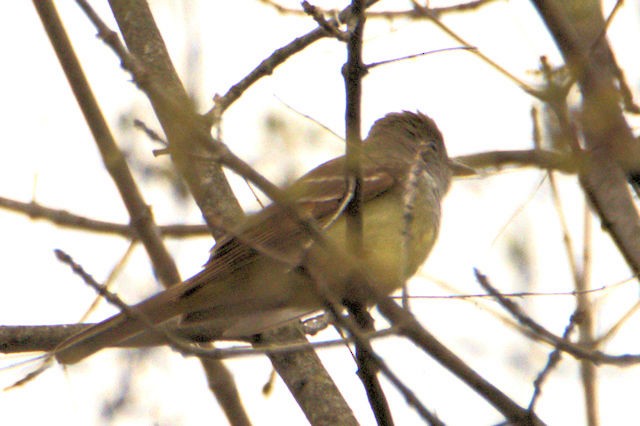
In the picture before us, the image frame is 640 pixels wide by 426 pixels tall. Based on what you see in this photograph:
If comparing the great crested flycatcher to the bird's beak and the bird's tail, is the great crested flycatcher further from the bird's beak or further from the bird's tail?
the bird's beak

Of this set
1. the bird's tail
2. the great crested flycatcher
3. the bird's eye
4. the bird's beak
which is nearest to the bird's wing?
→ the great crested flycatcher

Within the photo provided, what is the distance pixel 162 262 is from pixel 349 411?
2.19m

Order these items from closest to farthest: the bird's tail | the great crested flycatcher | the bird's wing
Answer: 1. the bird's tail
2. the great crested flycatcher
3. the bird's wing

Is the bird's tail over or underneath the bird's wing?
underneath

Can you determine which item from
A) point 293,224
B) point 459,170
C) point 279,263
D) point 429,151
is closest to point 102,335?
point 279,263

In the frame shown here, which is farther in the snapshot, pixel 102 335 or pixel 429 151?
pixel 429 151

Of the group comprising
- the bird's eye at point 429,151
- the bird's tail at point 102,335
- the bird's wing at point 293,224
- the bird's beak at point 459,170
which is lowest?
the bird's tail at point 102,335

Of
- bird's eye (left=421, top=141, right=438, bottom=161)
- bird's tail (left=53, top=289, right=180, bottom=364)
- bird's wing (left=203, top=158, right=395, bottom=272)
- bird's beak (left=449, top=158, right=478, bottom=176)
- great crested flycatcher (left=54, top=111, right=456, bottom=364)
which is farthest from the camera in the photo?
bird's beak (left=449, top=158, right=478, bottom=176)

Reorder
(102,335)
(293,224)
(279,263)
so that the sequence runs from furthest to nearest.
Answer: (293,224)
(279,263)
(102,335)

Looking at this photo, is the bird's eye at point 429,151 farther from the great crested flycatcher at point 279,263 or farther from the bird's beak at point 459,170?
the great crested flycatcher at point 279,263

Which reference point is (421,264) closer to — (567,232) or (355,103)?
(567,232)

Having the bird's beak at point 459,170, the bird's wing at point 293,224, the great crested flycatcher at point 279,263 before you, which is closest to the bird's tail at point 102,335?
the great crested flycatcher at point 279,263

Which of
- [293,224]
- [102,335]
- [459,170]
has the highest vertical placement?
[459,170]

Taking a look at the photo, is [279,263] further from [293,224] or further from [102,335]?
[102,335]
